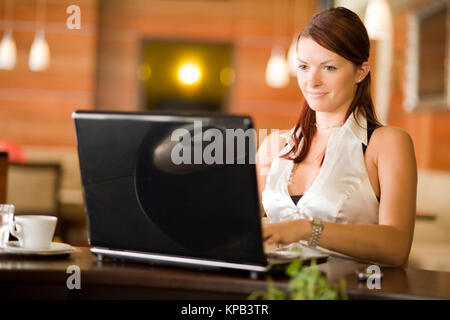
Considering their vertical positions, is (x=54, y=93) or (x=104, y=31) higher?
(x=104, y=31)

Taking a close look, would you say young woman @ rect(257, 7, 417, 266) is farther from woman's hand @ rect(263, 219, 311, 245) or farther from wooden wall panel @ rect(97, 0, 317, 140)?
wooden wall panel @ rect(97, 0, 317, 140)

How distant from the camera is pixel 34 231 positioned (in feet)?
5.75

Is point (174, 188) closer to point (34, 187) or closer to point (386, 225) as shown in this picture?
point (386, 225)

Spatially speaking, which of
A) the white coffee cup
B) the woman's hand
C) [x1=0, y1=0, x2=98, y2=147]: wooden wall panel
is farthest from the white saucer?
[x1=0, y1=0, x2=98, y2=147]: wooden wall panel

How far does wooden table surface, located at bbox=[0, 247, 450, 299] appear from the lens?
147 centimetres

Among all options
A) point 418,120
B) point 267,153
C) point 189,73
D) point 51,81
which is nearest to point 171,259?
point 267,153

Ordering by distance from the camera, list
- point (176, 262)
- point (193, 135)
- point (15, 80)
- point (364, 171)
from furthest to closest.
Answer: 1. point (15, 80)
2. point (364, 171)
3. point (176, 262)
4. point (193, 135)

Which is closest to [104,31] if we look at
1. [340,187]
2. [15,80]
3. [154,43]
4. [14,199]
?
[154,43]

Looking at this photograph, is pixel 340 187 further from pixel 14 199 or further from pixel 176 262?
pixel 14 199

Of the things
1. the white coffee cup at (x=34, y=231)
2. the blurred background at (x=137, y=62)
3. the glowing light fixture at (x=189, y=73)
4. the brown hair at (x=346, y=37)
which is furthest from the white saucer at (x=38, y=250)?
the glowing light fixture at (x=189, y=73)

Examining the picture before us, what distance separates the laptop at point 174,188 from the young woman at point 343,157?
0.43 metres

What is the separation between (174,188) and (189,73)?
8452mm

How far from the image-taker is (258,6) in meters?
9.20

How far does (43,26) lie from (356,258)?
25.1ft
